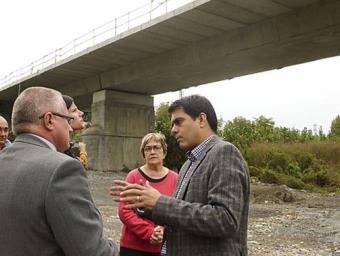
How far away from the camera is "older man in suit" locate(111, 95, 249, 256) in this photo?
86.3 inches

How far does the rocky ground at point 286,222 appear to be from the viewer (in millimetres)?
7051

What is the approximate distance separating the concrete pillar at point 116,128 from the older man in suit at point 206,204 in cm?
1881

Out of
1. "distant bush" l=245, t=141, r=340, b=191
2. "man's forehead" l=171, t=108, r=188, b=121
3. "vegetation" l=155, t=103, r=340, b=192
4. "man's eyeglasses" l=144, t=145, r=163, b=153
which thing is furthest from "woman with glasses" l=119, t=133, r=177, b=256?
"distant bush" l=245, t=141, r=340, b=191

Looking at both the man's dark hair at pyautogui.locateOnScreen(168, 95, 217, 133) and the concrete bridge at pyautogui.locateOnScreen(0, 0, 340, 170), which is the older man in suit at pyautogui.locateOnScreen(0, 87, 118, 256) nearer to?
the man's dark hair at pyautogui.locateOnScreen(168, 95, 217, 133)

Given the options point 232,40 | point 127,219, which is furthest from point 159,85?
point 127,219

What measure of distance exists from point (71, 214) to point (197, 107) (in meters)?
1.15

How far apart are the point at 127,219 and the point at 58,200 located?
193 centimetres

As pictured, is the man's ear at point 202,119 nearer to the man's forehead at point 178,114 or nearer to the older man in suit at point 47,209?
the man's forehead at point 178,114

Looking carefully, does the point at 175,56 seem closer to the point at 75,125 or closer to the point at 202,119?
the point at 75,125

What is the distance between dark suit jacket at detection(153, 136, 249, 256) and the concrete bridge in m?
10.1

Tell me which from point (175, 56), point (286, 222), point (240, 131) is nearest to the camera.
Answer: point (286, 222)

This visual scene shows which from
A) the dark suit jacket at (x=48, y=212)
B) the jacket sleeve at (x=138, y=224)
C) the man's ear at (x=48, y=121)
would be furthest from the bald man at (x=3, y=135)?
the dark suit jacket at (x=48, y=212)

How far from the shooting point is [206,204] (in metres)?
2.31

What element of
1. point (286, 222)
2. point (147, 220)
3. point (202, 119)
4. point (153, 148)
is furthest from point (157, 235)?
point (286, 222)
